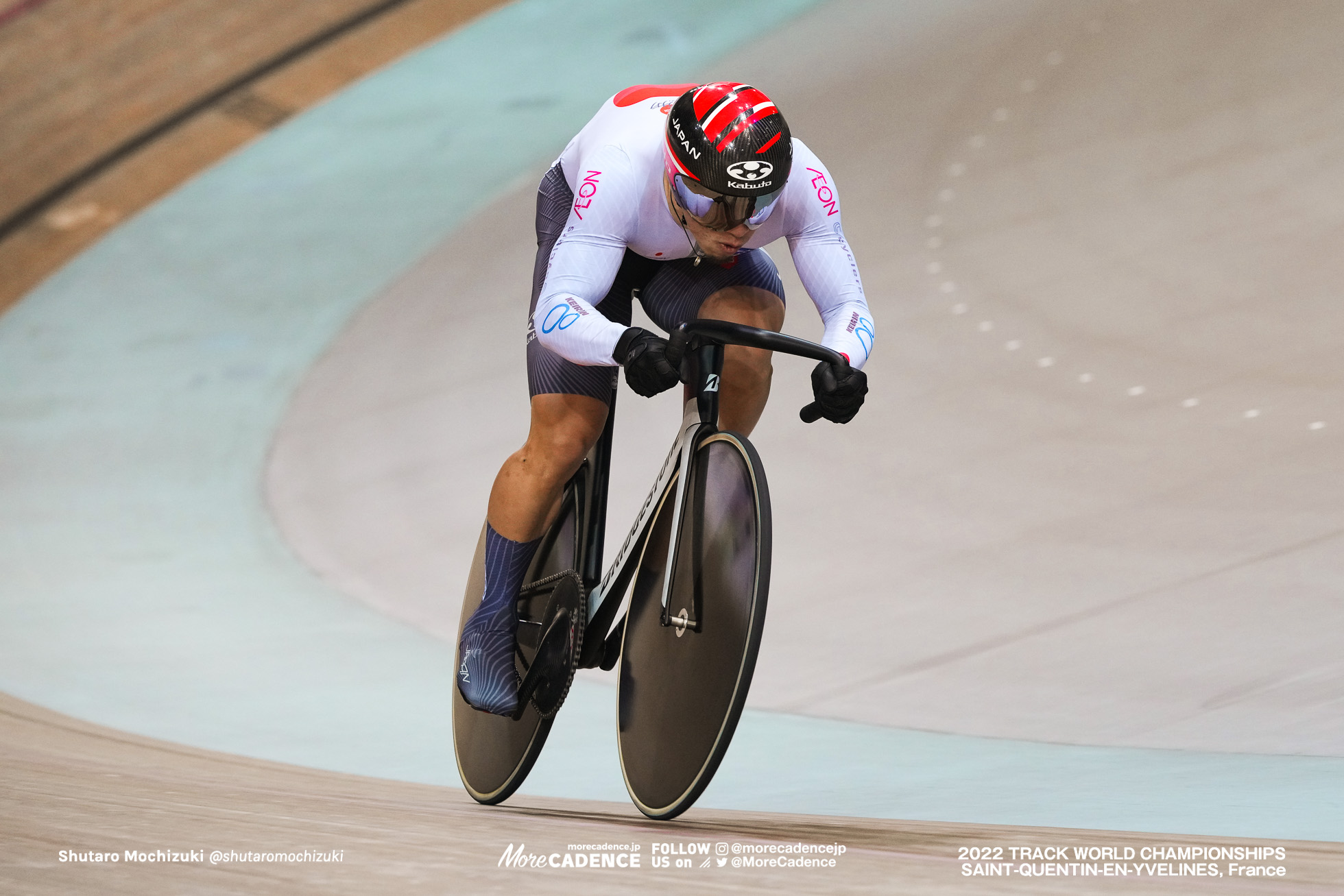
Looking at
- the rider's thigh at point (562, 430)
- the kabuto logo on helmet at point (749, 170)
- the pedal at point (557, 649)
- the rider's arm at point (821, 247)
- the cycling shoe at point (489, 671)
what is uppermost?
the kabuto logo on helmet at point (749, 170)

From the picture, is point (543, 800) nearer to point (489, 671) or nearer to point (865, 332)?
point (489, 671)

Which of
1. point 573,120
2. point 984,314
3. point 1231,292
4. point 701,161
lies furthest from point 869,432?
point 573,120

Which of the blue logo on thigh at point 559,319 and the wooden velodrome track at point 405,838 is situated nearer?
the wooden velodrome track at point 405,838

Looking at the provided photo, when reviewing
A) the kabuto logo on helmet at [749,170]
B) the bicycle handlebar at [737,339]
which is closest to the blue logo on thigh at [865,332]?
the bicycle handlebar at [737,339]

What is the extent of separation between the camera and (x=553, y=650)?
252 cm

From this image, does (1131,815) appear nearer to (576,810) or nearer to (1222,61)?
(576,810)

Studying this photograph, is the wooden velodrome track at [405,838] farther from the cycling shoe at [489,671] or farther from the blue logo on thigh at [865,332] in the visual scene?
the blue logo on thigh at [865,332]

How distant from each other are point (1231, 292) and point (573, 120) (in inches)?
171

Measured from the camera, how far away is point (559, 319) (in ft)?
7.41

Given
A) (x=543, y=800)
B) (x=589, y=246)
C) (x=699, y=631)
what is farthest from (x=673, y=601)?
(x=543, y=800)

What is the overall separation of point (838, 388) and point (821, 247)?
1.31 feet

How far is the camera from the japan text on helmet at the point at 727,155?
2.12m

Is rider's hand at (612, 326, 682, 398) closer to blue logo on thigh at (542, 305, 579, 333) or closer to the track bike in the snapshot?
the track bike

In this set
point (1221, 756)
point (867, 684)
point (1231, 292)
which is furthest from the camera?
point (1231, 292)
